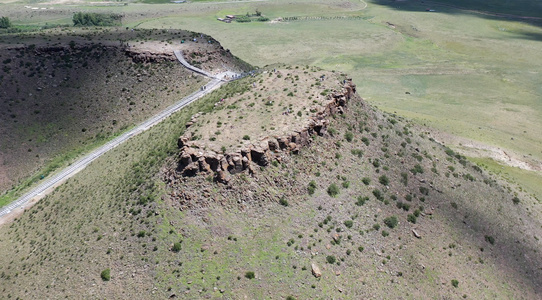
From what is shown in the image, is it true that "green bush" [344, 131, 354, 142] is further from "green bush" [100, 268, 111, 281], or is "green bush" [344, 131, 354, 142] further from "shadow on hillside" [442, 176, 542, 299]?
"green bush" [100, 268, 111, 281]

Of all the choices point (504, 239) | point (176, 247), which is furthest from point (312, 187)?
point (504, 239)

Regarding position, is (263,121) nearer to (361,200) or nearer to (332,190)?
(332,190)

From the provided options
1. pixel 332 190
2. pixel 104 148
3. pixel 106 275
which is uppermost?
pixel 332 190

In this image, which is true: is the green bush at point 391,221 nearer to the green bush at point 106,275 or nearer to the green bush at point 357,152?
the green bush at point 357,152

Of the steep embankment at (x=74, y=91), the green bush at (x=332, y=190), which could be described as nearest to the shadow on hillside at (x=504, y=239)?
the green bush at (x=332, y=190)

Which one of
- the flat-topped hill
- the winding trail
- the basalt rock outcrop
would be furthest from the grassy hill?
the basalt rock outcrop
